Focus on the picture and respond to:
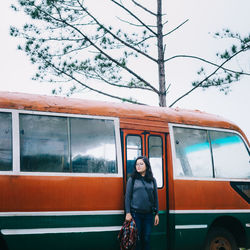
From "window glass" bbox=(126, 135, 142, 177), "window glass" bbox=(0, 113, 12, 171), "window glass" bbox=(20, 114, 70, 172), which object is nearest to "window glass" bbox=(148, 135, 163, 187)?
"window glass" bbox=(126, 135, 142, 177)

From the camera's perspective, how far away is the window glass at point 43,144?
262 inches

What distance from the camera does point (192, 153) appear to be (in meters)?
8.26

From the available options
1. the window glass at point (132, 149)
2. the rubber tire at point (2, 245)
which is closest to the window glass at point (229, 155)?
the window glass at point (132, 149)

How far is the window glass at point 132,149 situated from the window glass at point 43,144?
114cm

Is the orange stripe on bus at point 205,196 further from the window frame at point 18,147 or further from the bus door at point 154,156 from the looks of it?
the window frame at point 18,147

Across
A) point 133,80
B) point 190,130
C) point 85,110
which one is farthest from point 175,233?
point 133,80

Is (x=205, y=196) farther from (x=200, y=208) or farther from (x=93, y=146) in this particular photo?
(x=93, y=146)

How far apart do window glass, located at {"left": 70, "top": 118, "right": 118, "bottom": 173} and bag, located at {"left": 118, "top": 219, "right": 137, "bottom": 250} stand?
934 mm

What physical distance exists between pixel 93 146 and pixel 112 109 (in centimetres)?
78

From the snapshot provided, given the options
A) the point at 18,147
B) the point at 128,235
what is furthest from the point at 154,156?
the point at 18,147

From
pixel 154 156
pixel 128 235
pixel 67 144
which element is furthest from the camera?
pixel 154 156

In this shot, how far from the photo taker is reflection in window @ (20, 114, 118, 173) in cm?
671

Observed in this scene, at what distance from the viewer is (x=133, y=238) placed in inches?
268

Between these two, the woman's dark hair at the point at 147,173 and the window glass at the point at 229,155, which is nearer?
the woman's dark hair at the point at 147,173
